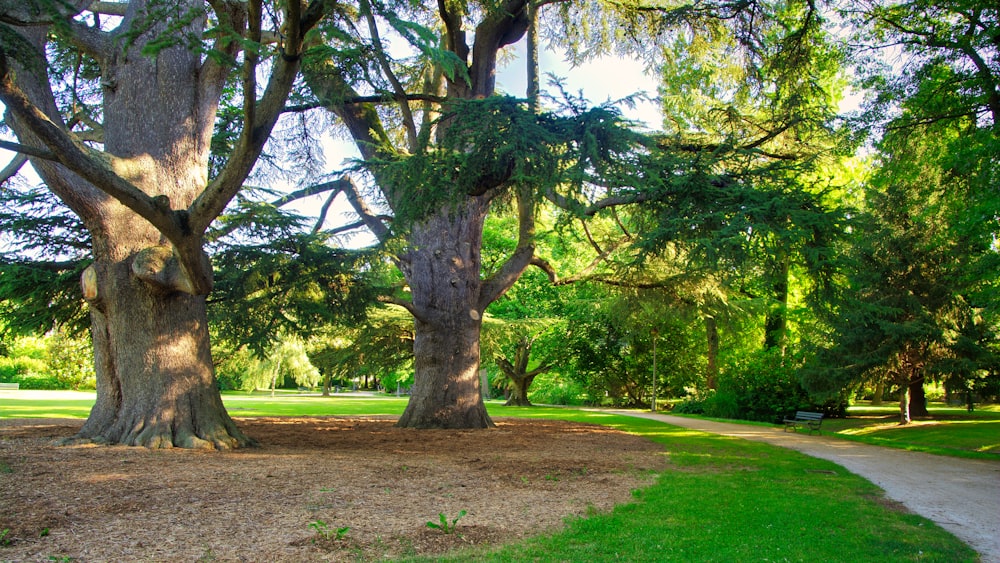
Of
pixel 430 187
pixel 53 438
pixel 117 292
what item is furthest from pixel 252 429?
pixel 430 187

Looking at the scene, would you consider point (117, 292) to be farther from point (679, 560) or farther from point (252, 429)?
point (679, 560)

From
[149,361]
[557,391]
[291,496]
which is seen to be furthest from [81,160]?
[557,391]

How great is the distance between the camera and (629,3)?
14922 millimetres

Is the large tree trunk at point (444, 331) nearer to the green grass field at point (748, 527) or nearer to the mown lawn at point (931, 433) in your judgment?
the green grass field at point (748, 527)

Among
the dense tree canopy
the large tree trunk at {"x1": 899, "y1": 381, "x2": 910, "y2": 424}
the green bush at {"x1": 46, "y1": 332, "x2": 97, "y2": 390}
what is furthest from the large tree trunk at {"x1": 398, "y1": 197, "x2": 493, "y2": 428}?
the green bush at {"x1": 46, "y1": 332, "x2": 97, "y2": 390}

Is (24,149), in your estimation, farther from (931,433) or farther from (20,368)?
(20,368)

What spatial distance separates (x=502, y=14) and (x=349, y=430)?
9431mm

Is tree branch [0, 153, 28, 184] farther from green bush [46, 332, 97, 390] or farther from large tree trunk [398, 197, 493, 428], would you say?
green bush [46, 332, 97, 390]

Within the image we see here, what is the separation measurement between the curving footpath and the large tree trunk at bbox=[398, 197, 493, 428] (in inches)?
259

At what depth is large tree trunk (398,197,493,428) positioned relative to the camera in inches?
567

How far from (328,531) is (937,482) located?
26.5 ft

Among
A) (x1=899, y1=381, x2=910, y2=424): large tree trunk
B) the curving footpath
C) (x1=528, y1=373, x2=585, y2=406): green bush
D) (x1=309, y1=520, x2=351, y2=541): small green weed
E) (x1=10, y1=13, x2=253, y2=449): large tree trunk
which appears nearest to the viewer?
(x1=309, y1=520, x2=351, y2=541): small green weed

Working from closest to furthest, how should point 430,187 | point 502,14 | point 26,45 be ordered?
point 26,45
point 430,187
point 502,14

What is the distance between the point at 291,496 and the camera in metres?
6.12
